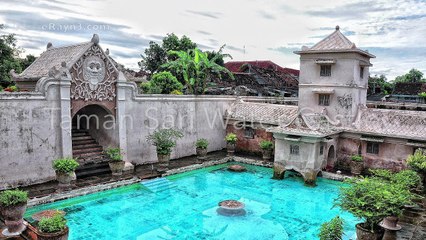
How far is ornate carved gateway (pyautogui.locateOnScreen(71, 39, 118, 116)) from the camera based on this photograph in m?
12.8

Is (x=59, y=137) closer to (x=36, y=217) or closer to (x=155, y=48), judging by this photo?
(x=36, y=217)

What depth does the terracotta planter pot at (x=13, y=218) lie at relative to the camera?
7.90 metres

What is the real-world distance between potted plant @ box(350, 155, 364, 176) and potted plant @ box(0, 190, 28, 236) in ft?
41.2

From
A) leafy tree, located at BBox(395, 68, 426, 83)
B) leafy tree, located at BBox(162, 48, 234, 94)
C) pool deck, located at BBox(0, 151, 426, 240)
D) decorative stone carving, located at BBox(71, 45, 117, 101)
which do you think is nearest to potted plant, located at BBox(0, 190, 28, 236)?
pool deck, located at BBox(0, 151, 426, 240)

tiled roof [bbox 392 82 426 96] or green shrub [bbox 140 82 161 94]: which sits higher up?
tiled roof [bbox 392 82 426 96]

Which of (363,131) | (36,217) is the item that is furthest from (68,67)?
(363,131)

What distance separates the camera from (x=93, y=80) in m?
13.4

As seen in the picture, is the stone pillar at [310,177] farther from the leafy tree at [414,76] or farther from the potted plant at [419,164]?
the leafy tree at [414,76]

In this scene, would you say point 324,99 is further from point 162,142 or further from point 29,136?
point 29,136

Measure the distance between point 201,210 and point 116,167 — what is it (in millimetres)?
4448

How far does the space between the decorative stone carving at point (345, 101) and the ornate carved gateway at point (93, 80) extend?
404 inches

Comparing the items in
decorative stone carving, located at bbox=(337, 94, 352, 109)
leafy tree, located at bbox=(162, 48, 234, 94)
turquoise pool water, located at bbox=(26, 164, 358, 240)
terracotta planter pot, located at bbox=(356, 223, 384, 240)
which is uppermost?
leafy tree, located at bbox=(162, 48, 234, 94)

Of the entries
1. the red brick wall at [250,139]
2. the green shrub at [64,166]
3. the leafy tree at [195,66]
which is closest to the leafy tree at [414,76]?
the leafy tree at [195,66]

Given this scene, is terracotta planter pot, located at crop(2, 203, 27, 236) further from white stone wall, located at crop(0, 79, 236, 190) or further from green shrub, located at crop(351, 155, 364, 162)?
green shrub, located at crop(351, 155, 364, 162)
